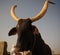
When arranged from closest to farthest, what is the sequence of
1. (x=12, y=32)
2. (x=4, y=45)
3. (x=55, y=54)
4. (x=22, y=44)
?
1. (x=22, y=44)
2. (x=12, y=32)
3. (x=4, y=45)
4. (x=55, y=54)

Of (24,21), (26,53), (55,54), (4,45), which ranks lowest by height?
(55,54)

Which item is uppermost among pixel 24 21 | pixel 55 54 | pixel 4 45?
pixel 24 21

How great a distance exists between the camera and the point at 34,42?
1.88 m

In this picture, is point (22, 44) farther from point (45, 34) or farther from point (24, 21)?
point (45, 34)

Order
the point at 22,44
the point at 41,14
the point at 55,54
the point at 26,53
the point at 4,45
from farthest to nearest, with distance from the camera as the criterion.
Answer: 1. the point at 55,54
2. the point at 4,45
3. the point at 41,14
4. the point at 22,44
5. the point at 26,53

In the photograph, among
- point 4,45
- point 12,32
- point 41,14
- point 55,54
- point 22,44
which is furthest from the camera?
point 55,54

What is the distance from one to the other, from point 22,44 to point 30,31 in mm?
193

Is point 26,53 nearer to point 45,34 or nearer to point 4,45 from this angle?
point 4,45

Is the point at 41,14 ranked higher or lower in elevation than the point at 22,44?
higher

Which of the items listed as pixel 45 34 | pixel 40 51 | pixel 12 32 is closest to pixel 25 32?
pixel 40 51

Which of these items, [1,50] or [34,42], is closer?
[34,42]

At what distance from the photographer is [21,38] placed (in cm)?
179

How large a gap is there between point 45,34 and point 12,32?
90 centimetres

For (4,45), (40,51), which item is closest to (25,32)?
(40,51)
